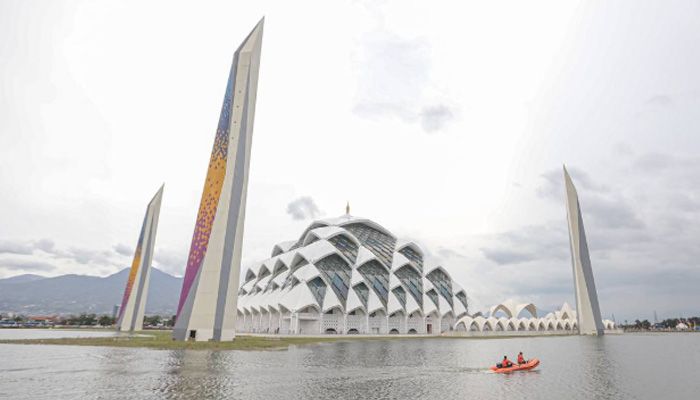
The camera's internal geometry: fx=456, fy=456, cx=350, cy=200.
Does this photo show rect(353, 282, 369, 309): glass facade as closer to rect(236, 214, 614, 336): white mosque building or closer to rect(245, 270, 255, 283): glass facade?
rect(236, 214, 614, 336): white mosque building

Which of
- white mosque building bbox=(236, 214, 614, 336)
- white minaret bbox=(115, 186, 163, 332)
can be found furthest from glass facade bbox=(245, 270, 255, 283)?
white minaret bbox=(115, 186, 163, 332)

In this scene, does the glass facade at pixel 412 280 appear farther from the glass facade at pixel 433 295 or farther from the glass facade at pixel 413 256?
the glass facade at pixel 413 256

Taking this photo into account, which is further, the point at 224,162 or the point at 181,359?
the point at 224,162

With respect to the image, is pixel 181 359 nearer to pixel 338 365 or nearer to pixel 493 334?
pixel 338 365

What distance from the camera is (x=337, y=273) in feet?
232

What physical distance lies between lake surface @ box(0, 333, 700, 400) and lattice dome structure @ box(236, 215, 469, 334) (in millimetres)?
38872

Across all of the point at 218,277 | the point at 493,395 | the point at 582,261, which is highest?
the point at 582,261

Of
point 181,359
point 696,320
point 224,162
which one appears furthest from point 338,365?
point 696,320

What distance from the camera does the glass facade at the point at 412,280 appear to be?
7431 centimetres

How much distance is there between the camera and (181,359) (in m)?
24.6

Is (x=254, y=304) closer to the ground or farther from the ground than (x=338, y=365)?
farther from the ground

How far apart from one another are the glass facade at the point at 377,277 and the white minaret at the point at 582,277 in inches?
1278

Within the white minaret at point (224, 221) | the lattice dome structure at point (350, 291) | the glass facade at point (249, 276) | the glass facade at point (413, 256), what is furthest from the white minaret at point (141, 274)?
the glass facade at point (413, 256)

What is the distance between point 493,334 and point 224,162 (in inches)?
2136
